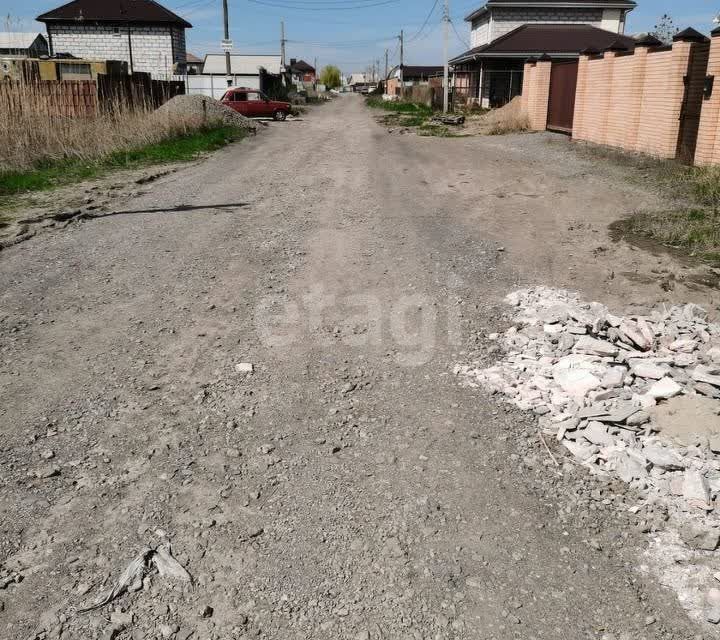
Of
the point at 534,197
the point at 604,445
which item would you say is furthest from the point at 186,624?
the point at 534,197

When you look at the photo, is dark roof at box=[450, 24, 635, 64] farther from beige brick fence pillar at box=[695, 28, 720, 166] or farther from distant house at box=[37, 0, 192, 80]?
beige brick fence pillar at box=[695, 28, 720, 166]

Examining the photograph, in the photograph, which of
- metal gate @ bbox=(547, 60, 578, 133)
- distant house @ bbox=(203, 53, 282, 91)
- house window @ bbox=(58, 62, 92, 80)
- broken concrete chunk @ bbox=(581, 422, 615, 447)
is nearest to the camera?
broken concrete chunk @ bbox=(581, 422, 615, 447)

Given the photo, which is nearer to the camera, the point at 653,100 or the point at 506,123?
the point at 653,100

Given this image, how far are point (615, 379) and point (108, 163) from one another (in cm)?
1258

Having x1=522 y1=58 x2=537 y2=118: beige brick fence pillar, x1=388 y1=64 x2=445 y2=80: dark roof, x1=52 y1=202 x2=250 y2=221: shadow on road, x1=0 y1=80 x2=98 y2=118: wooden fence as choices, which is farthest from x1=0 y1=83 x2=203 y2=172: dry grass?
x1=388 y1=64 x2=445 y2=80: dark roof

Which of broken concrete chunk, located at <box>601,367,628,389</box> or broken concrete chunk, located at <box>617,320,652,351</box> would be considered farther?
broken concrete chunk, located at <box>617,320,652,351</box>

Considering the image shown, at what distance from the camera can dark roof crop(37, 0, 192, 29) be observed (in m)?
43.8

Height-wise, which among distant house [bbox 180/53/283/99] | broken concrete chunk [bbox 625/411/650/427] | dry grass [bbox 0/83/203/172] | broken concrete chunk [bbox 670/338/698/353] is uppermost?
distant house [bbox 180/53/283/99]

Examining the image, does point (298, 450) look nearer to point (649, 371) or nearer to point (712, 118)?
point (649, 371)

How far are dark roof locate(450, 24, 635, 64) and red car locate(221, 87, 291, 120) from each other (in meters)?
10.7

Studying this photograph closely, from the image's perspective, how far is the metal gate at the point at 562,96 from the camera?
62.3 ft

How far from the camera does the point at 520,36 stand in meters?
34.7

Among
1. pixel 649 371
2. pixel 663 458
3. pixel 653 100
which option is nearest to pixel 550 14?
pixel 653 100

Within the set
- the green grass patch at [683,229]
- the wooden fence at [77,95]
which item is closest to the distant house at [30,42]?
the wooden fence at [77,95]
